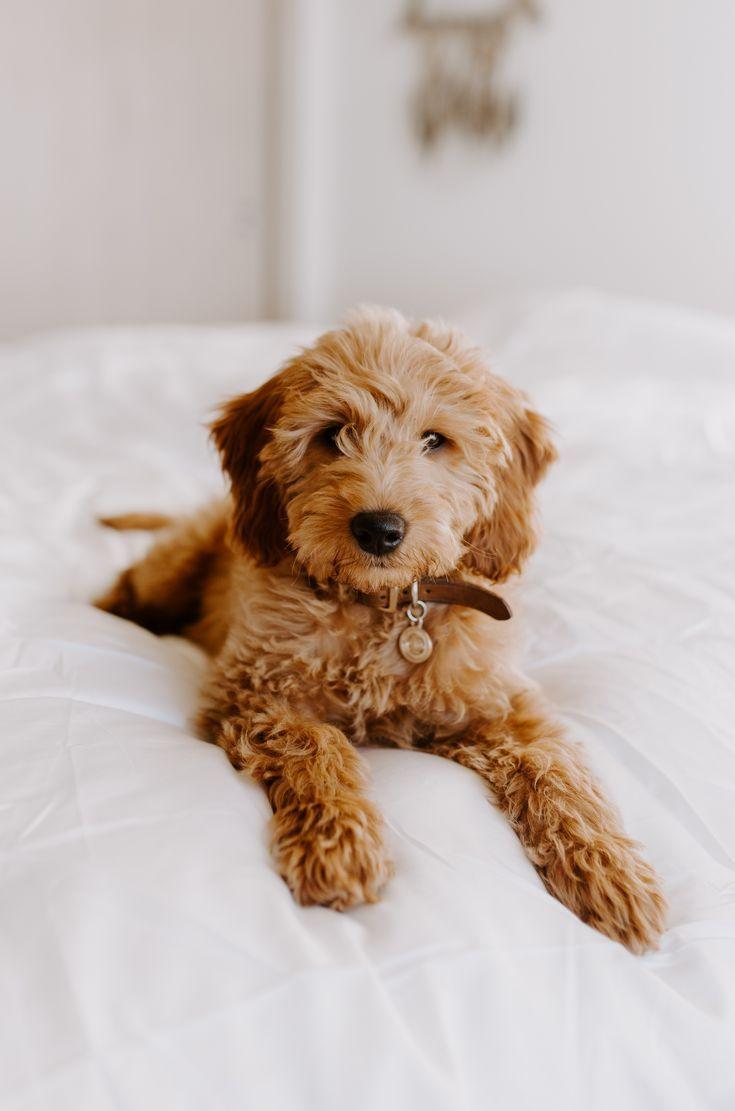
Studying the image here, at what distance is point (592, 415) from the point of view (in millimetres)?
2947

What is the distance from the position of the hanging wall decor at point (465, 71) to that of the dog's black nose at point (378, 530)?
13.0ft

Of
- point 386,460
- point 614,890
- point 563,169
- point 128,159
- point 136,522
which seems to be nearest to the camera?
point 614,890

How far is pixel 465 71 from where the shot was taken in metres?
4.74

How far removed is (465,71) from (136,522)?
11.6 feet

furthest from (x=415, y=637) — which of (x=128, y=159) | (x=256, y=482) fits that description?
(x=128, y=159)

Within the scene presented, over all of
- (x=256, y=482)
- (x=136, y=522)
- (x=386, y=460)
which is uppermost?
(x=386, y=460)

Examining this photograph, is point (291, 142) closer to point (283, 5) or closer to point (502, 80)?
point (283, 5)

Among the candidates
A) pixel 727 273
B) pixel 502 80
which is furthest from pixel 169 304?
pixel 727 273

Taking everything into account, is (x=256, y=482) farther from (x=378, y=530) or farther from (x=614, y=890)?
(x=614, y=890)

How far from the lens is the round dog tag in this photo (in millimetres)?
1505

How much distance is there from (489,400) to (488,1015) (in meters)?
0.98

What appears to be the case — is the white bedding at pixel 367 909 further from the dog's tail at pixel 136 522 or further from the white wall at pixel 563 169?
the white wall at pixel 563 169

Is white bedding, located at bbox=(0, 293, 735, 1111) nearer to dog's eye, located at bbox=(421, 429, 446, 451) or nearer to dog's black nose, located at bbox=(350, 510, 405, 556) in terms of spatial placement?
dog's black nose, located at bbox=(350, 510, 405, 556)

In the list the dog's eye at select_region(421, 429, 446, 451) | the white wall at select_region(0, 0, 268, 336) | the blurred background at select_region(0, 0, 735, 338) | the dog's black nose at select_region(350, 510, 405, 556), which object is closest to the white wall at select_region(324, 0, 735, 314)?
the blurred background at select_region(0, 0, 735, 338)
